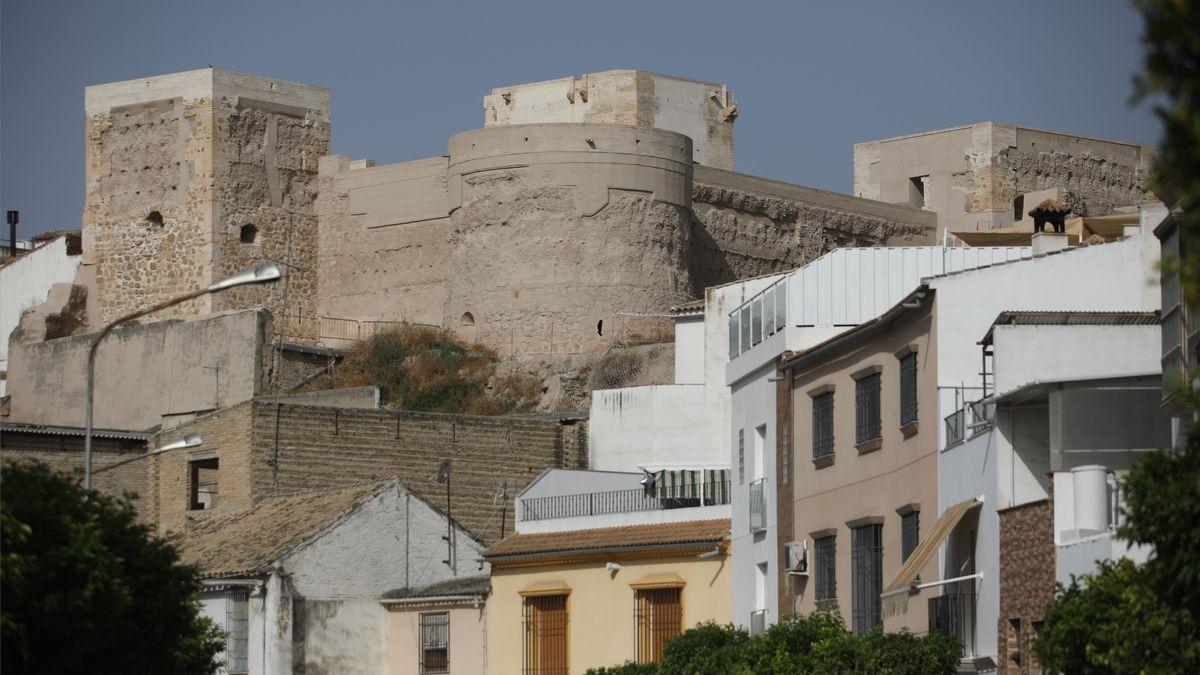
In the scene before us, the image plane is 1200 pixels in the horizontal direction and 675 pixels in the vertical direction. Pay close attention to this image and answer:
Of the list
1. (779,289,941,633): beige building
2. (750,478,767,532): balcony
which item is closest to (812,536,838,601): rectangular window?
(779,289,941,633): beige building

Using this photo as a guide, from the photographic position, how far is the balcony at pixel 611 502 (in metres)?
34.3

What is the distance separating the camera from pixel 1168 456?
14398 mm

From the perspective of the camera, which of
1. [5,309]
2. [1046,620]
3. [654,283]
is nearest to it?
[1046,620]

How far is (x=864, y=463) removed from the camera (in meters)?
27.5

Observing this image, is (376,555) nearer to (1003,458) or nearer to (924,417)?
(924,417)

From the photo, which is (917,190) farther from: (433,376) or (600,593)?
(600,593)

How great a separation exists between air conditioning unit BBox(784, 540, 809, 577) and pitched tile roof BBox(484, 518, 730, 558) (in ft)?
10.2

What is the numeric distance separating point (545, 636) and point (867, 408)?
8.07 metres

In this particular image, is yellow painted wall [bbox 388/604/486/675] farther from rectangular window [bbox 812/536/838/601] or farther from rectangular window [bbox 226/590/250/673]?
rectangular window [bbox 812/536/838/601]

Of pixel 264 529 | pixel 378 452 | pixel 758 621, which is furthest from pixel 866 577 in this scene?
pixel 378 452

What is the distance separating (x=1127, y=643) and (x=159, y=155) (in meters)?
49.5

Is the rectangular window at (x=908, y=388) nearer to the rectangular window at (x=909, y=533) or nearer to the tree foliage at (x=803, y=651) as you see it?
the rectangular window at (x=909, y=533)

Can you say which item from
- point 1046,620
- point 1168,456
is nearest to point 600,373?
point 1046,620

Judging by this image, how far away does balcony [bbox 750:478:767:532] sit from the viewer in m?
30.5
